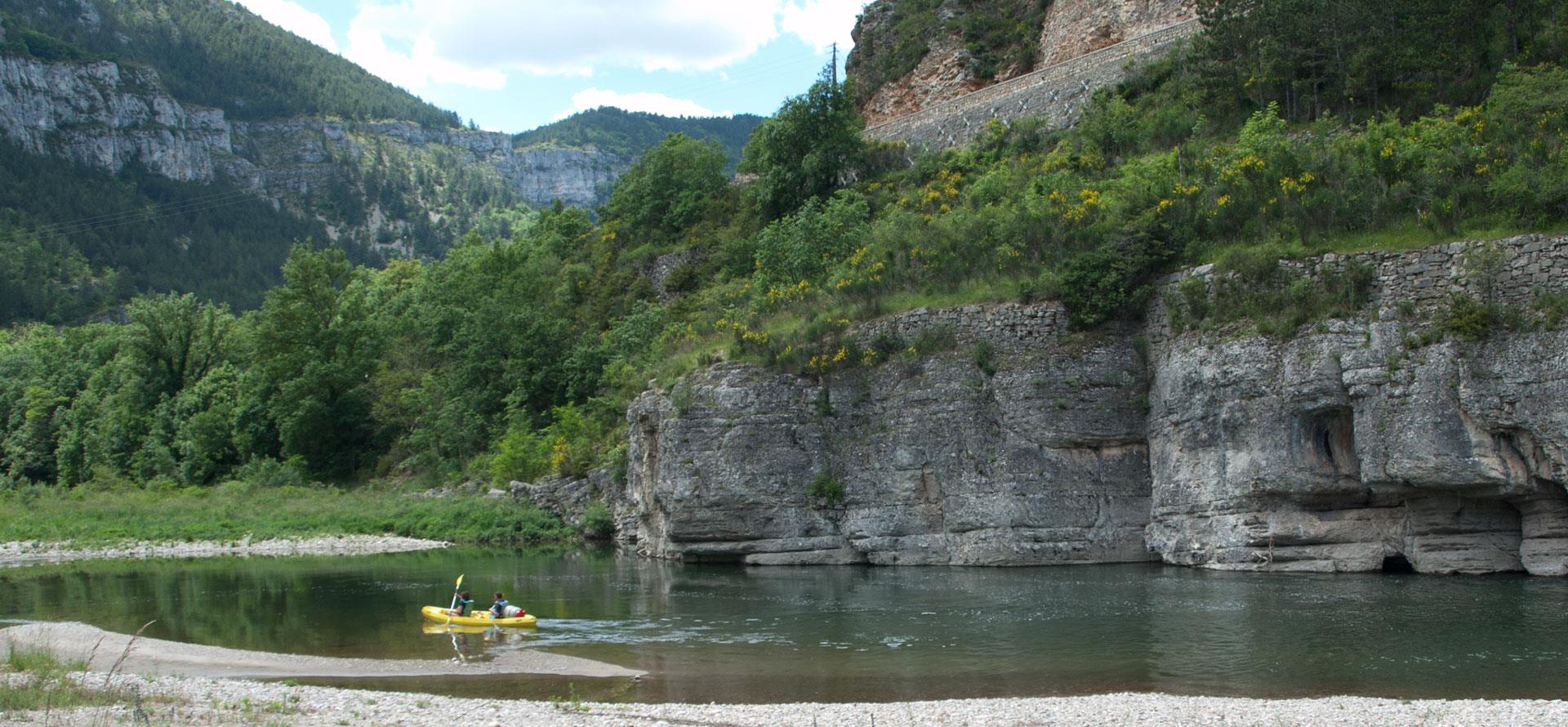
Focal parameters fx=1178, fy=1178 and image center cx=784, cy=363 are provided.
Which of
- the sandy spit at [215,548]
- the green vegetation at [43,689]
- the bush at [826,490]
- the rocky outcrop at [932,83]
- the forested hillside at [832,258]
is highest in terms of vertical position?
the rocky outcrop at [932,83]

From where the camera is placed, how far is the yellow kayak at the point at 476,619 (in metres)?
26.3

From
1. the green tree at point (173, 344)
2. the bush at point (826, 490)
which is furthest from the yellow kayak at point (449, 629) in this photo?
the green tree at point (173, 344)

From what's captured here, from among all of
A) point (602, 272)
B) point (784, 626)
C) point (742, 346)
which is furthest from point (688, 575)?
point (602, 272)

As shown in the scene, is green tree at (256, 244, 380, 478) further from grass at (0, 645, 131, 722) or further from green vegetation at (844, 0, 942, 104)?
grass at (0, 645, 131, 722)

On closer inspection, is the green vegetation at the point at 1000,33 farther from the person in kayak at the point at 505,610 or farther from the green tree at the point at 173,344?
the green tree at the point at 173,344

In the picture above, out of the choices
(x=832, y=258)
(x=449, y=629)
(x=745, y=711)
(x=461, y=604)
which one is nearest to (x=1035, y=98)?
(x=832, y=258)

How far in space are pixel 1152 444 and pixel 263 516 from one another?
41.2m

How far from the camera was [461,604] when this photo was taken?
90.5ft

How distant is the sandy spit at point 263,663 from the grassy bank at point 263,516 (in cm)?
2543

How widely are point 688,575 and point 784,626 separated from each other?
1078cm

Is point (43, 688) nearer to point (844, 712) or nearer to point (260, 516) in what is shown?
point (844, 712)

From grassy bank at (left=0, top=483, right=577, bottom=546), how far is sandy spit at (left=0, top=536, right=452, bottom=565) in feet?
2.81

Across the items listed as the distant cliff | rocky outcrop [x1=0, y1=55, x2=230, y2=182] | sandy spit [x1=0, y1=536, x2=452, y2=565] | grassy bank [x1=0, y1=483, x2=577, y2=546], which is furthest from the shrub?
rocky outcrop [x1=0, y1=55, x2=230, y2=182]

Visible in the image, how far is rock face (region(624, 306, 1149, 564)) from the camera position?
34.0 metres
